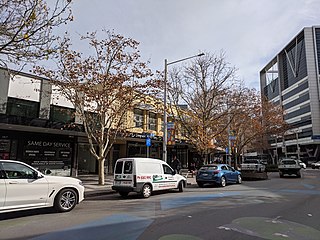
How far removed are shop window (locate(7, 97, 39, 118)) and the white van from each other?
304 inches

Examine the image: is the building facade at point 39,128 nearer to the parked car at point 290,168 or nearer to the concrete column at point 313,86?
the parked car at point 290,168

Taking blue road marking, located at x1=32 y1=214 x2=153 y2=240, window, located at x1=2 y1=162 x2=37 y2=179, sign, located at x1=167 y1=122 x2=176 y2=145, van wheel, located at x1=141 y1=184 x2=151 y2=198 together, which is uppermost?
sign, located at x1=167 y1=122 x2=176 y2=145

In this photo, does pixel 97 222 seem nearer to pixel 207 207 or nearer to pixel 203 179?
pixel 207 207

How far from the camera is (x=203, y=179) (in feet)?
54.2

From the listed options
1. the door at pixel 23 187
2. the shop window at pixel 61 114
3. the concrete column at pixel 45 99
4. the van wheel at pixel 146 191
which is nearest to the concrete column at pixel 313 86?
the shop window at pixel 61 114

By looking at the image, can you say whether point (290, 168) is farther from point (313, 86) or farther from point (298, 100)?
point (298, 100)

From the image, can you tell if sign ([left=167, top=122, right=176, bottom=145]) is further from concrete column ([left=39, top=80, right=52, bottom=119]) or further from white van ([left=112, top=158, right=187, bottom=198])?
concrete column ([left=39, top=80, right=52, bottom=119])

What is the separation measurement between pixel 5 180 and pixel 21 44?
166 inches

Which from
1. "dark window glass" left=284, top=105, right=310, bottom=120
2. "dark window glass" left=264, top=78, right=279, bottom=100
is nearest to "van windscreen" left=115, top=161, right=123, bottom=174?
"dark window glass" left=284, top=105, right=310, bottom=120

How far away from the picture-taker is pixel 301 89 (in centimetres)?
7306

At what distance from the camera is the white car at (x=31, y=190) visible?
24.1ft

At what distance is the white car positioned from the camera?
7.34m

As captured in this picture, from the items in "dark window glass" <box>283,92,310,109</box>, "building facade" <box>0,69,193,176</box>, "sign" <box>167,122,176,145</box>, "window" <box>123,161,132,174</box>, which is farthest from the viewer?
"dark window glass" <box>283,92,310,109</box>

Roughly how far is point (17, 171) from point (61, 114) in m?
10.9
